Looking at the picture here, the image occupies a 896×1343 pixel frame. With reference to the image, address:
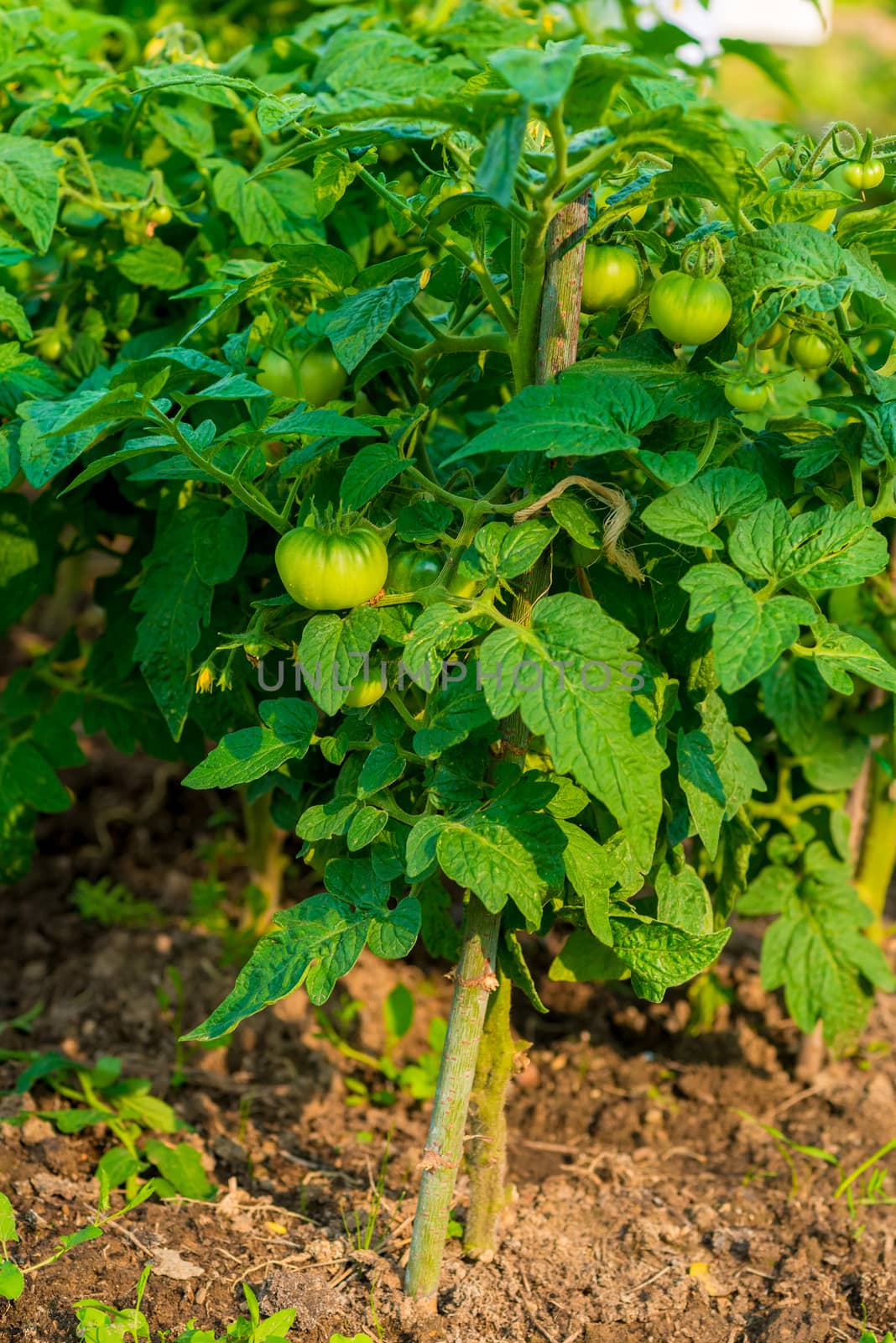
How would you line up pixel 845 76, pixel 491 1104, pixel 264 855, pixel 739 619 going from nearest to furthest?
pixel 739 619, pixel 491 1104, pixel 264 855, pixel 845 76

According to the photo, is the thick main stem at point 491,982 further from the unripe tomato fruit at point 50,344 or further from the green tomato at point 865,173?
the unripe tomato fruit at point 50,344

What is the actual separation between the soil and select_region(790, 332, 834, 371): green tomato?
111cm

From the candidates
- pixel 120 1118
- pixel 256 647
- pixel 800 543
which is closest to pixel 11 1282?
pixel 120 1118

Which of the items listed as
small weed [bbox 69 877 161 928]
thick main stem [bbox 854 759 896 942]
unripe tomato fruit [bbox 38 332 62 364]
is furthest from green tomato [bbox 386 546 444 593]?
small weed [bbox 69 877 161 928]

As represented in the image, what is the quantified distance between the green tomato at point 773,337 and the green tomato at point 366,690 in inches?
20.9

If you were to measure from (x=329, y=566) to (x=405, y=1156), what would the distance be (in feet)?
3.55

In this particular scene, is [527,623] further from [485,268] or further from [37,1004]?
[37,1004]

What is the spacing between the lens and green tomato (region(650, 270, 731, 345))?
1148 mm

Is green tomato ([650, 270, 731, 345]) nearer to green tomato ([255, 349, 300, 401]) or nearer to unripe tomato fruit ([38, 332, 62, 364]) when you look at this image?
green tomato ([255, 349, 300, 401])

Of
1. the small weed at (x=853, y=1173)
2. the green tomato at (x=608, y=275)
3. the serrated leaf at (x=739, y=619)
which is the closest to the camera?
the serrated leaf at (x=739, y=619)

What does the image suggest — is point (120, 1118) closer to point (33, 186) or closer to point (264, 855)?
point (264, 855)

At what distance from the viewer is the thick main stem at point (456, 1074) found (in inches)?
54.0

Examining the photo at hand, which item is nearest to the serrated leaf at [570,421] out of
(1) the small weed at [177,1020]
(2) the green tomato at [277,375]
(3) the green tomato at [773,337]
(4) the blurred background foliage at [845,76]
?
(3) the green tomato at [773,337]

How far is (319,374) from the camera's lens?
1409 mm
